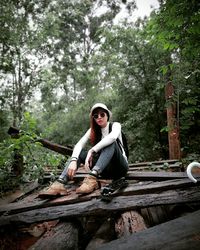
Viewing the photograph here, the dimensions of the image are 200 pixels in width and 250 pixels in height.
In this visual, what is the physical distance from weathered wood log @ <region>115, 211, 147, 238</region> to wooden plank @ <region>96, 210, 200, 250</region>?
408 mm

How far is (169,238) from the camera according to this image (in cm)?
173

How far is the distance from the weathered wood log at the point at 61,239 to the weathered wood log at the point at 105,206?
142mm

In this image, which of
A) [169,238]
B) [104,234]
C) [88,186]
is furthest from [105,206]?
[169,238]

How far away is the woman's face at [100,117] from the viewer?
359 centimetres

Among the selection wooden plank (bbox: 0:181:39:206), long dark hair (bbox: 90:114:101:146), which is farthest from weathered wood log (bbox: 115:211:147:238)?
wooden plank (bbox: 0:181:39:206)

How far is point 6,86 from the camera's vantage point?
46.8 ft

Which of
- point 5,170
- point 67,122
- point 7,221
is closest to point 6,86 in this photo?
point 67,122

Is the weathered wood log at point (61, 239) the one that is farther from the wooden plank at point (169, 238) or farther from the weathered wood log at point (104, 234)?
the wooden plank at point (169, 238)

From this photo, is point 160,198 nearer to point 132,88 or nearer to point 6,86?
point 132,88

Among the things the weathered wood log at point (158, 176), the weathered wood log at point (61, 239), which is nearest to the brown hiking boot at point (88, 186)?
the weathered wood log at point (61, 239)

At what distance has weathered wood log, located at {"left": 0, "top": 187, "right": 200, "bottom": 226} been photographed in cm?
250

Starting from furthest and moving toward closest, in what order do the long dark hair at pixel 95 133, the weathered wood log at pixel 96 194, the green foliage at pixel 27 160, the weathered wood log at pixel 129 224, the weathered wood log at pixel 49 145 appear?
1. the weathered wood log at pixel 49 145
2. the green foliage at pixel 27 160
3. the long dark hair at pixel 95 133
4. the weathered wood log at pixel 96 194
5. the weathered wood log at pixel 129 224

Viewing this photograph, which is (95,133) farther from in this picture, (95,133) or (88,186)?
(88,186)

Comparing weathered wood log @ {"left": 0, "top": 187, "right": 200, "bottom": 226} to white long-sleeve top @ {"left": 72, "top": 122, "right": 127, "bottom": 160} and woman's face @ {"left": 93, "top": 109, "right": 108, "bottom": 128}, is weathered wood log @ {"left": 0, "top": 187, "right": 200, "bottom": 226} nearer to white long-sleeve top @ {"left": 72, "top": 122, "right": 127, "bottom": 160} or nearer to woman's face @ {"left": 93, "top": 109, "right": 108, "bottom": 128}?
white long-sleeve top @ {"left": 72, "top": 122, "right": 127, "bottom": 160}
